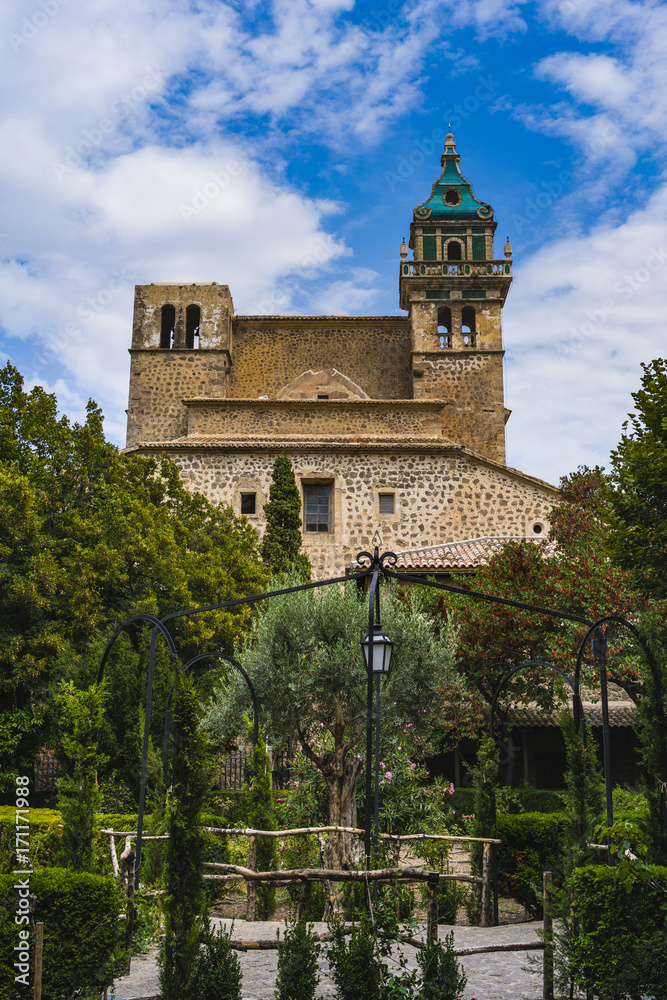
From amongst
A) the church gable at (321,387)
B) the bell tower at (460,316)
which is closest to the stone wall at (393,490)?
the bell tower at (460,316)

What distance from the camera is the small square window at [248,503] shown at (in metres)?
23.1

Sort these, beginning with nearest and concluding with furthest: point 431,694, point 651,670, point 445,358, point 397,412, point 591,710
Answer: point 651,670, point 431,694, point 591,710, point 397,412, point 445,358

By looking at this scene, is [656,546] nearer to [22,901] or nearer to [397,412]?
[22,901]

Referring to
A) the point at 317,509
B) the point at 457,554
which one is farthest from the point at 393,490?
the point at 457,554

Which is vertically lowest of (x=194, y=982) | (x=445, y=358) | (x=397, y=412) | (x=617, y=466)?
(x=194, y=982)

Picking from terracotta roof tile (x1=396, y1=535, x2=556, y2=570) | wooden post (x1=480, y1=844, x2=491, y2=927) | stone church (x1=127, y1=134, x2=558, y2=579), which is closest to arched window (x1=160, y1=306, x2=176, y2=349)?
stone church (x1=127, y1=134, x2=558, y2=579)

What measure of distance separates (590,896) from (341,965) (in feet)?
5.44

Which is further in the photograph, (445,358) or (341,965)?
(445,358)

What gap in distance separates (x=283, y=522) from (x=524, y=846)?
1234 centimetres

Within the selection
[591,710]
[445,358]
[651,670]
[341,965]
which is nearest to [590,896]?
[341,965]

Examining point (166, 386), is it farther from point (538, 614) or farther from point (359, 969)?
point (359, 969)

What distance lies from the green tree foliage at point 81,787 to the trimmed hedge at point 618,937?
137 inches

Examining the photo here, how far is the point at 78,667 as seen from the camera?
14109 mm

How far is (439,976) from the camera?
5.20 meters
